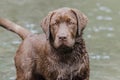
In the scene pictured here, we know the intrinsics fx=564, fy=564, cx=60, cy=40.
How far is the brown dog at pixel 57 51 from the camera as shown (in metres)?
→ 8.80

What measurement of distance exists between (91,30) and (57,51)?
5.57 m

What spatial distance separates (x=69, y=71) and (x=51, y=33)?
2.33 feet

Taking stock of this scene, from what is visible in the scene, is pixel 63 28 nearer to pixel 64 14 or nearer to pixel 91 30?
pixel 64 14

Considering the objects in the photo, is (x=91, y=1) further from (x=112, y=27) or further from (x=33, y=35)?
(x=33, y=35)

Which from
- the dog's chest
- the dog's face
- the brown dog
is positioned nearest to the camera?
the dog's face

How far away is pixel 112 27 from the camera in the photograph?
15.1 m

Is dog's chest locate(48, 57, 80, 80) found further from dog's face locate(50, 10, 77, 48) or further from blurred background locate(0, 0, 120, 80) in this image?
blurred background locate(0, 0, 120, 80)

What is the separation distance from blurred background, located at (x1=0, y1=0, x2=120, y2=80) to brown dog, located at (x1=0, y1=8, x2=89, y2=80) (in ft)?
5.12

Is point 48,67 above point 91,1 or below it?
below

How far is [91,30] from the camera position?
14703 mm

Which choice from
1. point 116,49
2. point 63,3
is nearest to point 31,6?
point 63,3

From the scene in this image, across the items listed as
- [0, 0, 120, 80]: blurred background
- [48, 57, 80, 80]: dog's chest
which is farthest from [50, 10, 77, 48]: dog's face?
[0, 0, 120, 80]: blurred background

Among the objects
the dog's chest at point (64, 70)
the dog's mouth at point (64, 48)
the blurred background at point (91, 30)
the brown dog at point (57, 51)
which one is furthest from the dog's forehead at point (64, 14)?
the blurred background at point (91, 30)

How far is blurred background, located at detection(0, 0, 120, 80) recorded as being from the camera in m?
11.9
